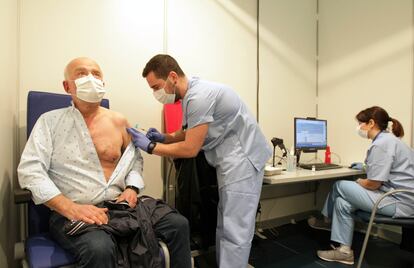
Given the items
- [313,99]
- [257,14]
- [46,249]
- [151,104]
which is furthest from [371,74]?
[46,249]

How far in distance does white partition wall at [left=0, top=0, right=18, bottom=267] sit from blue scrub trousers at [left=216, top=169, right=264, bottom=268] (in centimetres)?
114

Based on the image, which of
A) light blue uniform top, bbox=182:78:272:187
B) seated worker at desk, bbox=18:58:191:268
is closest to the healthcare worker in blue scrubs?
light blue uniform top, bbox=182:78:272:187

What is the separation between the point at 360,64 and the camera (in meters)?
2.88

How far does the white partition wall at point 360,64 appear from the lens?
255 centimetres

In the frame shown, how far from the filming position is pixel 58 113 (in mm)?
1469

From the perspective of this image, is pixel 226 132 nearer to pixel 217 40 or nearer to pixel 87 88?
pixel 87 88

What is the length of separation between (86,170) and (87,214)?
261 mm

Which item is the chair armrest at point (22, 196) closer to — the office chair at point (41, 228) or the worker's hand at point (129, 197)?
the office chair at point (41, 228)

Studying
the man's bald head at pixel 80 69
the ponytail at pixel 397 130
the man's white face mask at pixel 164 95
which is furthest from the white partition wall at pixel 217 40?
the ponytail at pixel 397 130

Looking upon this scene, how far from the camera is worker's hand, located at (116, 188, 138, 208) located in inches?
54.7

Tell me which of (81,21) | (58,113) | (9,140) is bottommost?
(9,140)

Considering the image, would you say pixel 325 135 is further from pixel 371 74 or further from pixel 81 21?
pixel 81 21

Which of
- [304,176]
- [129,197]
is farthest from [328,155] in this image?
[129,197]

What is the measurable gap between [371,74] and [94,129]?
267cm
